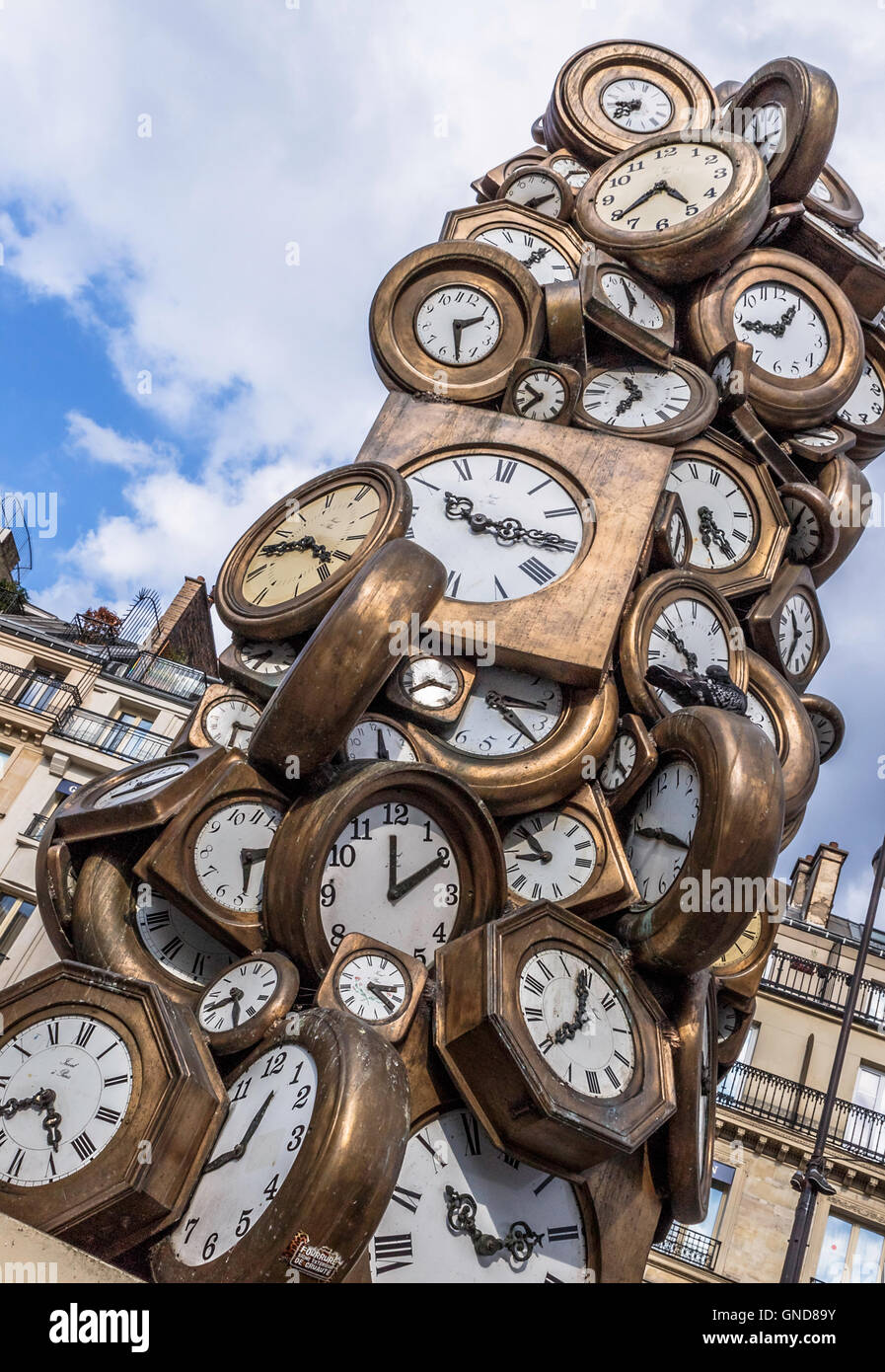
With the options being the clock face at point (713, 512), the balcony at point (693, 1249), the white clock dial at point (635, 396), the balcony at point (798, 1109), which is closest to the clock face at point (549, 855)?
the clock face at point (713, 512)

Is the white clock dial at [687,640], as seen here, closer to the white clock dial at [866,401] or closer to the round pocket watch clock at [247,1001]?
the round pocket watch clock at [247,1001]

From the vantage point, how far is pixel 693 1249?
20797 millimetres

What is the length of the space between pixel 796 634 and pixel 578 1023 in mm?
5015

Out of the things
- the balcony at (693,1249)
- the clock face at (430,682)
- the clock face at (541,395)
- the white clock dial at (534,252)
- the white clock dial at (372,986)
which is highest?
the white clock dial at (534,252)

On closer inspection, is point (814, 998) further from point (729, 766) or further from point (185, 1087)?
point (185, 1087)

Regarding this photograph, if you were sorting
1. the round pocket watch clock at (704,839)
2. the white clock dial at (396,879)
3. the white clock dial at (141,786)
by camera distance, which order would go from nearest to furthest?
the round pocket watch clock at (704,839), the white clock dial at (396,879), the white clock dial at (141,786)

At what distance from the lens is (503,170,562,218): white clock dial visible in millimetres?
12227

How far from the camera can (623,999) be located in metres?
7.08

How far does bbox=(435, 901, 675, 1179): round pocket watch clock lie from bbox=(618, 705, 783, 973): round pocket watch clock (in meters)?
0.41

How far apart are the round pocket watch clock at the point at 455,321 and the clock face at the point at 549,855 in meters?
3.63

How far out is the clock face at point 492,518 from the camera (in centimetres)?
849

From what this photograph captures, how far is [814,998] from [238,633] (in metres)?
18.3

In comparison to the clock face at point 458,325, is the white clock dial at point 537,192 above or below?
above

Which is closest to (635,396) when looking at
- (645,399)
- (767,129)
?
(645,399)
